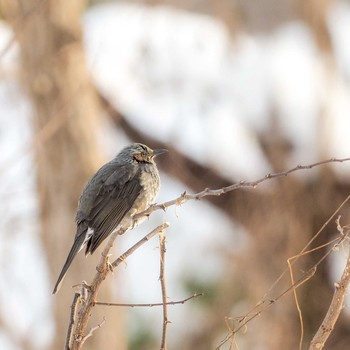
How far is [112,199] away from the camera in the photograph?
15.4 feet

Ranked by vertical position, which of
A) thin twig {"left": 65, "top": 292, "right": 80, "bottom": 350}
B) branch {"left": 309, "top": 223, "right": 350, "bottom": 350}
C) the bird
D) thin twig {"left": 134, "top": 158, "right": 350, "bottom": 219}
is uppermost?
thin twig {"left": 134, "top": 158, "right": 350, "bottom": 219}

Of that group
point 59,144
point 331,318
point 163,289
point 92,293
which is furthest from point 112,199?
point 59,144

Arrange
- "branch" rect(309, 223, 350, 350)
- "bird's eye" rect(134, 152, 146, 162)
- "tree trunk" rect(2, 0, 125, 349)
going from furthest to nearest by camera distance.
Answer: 1. "tree trunk" rect(2, 0, 125, 349)
2. "bird's eye" rect(134, 152, 146, 162)
3. "branch" rect(309, 223, 350, 350)

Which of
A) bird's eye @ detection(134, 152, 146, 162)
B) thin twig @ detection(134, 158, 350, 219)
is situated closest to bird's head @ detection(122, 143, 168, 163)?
bird's eye @ detection(134, 152, 146, 162)

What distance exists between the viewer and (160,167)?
10977 mm

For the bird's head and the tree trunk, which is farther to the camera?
the tree trunk

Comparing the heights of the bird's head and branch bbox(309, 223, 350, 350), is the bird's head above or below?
below

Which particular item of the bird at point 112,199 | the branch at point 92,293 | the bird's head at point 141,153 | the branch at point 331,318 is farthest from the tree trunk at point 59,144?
the branch at point 331,318

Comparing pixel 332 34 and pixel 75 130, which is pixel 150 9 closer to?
pixel 75 130

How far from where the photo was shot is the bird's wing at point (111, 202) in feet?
14.9

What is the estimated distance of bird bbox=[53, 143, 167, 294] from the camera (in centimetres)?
454

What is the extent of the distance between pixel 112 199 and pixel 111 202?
0.07 ft

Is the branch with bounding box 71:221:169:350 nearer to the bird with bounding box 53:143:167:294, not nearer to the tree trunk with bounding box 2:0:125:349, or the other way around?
the bird with bounding box 53:143:167:294

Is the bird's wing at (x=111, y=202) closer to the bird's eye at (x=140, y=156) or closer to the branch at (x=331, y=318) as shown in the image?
the bird's eye at (x=140, y=156)
